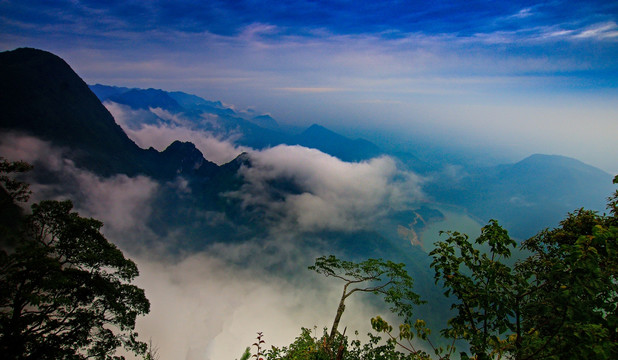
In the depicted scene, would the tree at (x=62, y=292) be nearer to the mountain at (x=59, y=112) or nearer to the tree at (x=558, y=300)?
the tree at (x=558, y=300)

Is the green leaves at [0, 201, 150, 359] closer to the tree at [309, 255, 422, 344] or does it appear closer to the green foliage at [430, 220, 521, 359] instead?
the tree at [309, 255, 422, 344]

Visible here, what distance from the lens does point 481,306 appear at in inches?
203

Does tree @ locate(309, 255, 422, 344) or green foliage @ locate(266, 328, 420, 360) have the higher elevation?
tree @ locate(309, 255, 422, 344)

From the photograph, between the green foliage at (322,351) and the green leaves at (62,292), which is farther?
the green foliage at (322,351)

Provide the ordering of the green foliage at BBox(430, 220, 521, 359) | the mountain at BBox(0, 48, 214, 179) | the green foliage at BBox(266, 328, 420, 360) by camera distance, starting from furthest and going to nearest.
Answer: the mountain at BBox(0, 48, 214, 179) < the green foliage at BBox(266, 328, 420, 360) < the green foliage at BBox(430, 220, 521, 359)

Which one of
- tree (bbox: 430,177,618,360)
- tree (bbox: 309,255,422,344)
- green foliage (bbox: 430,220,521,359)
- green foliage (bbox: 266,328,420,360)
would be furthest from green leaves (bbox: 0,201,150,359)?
tree (bbox: 430,177,618,360)

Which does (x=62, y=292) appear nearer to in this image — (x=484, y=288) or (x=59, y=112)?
(x=484, y=288)

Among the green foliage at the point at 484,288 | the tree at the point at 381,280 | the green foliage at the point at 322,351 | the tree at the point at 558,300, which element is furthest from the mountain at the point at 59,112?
the tree at the point at 558,300

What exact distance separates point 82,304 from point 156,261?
158222 millimetres

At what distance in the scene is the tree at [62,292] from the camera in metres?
8.48

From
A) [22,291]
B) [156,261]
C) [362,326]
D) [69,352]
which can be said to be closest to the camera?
[22,291]

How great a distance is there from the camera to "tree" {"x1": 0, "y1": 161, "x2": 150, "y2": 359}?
848cm

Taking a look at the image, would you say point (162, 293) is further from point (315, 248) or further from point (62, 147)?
point (315, 248)

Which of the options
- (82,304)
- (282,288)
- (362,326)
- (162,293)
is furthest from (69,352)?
(282,288)
